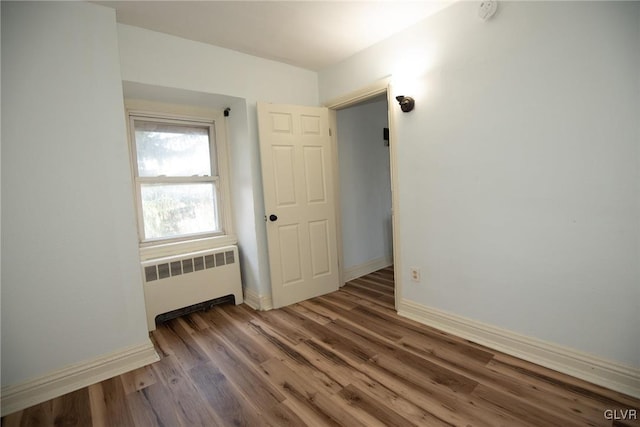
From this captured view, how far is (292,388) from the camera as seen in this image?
177 cm

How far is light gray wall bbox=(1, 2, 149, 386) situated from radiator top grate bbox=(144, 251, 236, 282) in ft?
1.83

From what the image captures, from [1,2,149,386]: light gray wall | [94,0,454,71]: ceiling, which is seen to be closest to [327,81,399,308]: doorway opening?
[94,0,454,71]: ceiling

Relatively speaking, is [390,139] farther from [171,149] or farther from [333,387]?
[171,149]

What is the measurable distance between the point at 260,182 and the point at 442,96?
1777 mm

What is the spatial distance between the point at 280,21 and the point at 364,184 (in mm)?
2119

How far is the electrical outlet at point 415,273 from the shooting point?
2553 mm

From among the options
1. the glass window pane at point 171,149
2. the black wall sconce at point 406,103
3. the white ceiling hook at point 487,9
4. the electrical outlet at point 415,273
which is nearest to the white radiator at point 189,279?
the glass window pane at point 171,149

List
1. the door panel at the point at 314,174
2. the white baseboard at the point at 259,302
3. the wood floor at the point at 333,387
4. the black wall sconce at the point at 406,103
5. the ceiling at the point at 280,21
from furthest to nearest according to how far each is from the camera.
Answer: the door panel at the point at 314,174, the white baseboard at the point at 259,302, the black wall sconce at the point at 406,103, the ceiling at the point at 280,21, the wood floor at the point at 333,387

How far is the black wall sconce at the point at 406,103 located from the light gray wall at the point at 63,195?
2073 millimetres

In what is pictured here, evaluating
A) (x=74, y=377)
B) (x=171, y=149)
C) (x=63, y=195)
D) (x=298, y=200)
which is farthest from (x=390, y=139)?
(x=74, y=377)

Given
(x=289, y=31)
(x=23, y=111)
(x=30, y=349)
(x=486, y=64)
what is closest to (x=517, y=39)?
(x=486, y=64)

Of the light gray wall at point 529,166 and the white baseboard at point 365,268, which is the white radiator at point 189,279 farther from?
the light gray wall at point 529,166

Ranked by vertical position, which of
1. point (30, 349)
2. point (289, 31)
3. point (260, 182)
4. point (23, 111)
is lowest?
point (30, 349)

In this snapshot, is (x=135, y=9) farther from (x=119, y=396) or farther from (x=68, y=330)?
(x=119, y=396)
